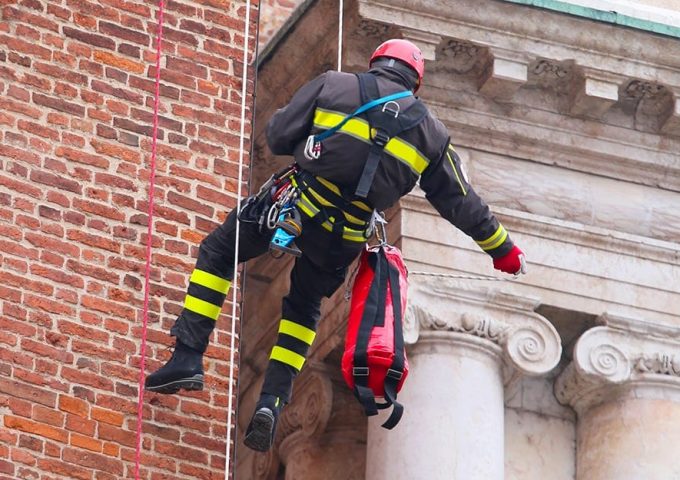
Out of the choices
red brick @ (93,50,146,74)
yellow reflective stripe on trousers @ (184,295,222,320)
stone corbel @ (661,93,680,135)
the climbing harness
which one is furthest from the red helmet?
stone corbel @ (661,93,680,135)

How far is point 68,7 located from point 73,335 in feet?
6.60

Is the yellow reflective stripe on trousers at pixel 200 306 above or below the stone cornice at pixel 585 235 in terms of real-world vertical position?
below

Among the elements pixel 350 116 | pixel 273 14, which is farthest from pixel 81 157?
pixel 273 14

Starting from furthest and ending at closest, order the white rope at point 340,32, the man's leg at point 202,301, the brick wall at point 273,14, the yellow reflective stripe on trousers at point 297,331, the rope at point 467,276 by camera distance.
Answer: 1. the brick wall at point 273,14
2. the rope at point 467,276
3. the white rope at point 340,32
4. the yellow reflective stripe on trousers at point 297,331
5. the man's leg at point 202,301

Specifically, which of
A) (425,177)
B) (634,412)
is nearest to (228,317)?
(425,177)

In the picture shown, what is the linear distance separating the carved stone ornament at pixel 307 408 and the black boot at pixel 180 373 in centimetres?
299

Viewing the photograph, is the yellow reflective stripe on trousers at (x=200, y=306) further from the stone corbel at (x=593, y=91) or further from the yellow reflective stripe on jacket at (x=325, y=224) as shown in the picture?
the stone corbel at (x=593, y=91)

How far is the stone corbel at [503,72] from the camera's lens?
59.7 ft

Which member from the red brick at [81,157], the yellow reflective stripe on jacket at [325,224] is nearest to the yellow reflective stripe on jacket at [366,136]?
the yellow reflective stripe on jacket at [325,224]

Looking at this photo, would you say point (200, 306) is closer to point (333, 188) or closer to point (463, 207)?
point (333, 188)

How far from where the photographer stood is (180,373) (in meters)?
15.6

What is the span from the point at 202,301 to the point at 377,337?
1.18m

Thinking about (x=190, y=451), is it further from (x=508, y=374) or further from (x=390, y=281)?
(x=508, y=374)

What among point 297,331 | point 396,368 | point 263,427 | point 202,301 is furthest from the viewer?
point 297,331
